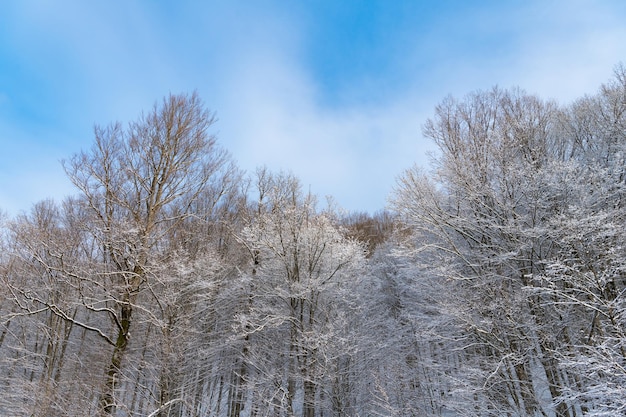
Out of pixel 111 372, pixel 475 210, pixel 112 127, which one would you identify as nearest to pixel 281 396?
pixel 111 372

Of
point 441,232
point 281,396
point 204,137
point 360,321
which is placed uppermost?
point 204,137

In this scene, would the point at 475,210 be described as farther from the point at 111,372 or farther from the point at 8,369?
the point at 8,369

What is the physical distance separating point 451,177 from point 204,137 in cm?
883

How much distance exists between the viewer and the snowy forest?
8703mm

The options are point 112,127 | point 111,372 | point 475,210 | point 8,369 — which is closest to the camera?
point 111,372

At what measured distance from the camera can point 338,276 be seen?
13945mm

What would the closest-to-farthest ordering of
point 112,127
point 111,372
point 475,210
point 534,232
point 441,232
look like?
point 111,372
point 534,232
point 112,127
point 475,210
point 441,232

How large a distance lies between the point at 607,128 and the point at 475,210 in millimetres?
5577

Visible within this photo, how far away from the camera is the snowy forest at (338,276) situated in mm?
8703

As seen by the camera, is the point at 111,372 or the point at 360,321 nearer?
the point at 111,372

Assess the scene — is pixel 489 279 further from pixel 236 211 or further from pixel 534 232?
pixel 236 211

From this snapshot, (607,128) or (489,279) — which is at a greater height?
(607,128)

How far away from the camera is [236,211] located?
18.3 meters

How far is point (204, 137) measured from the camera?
1191cm
